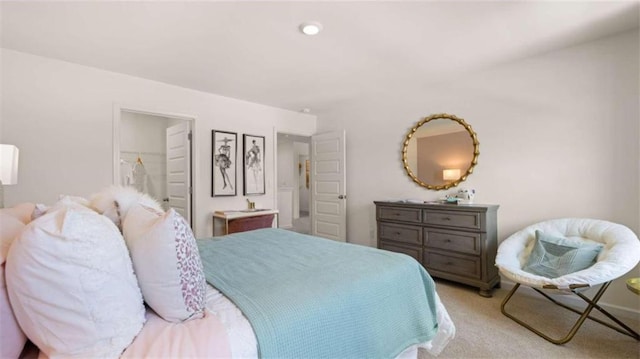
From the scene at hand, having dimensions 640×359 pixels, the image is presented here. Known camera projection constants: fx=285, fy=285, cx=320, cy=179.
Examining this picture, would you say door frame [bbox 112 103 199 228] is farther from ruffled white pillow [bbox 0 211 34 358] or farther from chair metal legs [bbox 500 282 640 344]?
chair metal legs [bbox 500 282 640 344]

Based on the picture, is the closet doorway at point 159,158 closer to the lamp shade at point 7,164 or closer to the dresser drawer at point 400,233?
the lamp shade at point 7,164

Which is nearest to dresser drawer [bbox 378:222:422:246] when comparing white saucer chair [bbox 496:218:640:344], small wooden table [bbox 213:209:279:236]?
white saucer chair [bbox 496:218:640:344]

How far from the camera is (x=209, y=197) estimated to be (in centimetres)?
393

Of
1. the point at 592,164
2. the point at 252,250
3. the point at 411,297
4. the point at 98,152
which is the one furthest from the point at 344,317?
the point at 98,152

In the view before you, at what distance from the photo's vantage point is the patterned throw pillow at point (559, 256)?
7.25ft

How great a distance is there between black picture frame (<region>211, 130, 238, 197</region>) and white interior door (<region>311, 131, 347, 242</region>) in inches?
56.3

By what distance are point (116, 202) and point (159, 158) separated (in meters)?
4.28

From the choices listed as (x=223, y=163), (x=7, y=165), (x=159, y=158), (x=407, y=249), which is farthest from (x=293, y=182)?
(x=7, y=165)

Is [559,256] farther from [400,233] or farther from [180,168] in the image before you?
[180,168]

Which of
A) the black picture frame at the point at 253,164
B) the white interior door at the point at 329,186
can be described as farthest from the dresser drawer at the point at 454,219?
the black picture frame at the point at 253,164

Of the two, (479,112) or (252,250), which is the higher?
(479,112)

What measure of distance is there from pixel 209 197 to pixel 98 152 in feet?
4.39

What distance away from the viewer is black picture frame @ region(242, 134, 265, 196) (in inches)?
169

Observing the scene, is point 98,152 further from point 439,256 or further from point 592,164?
point 592,164
